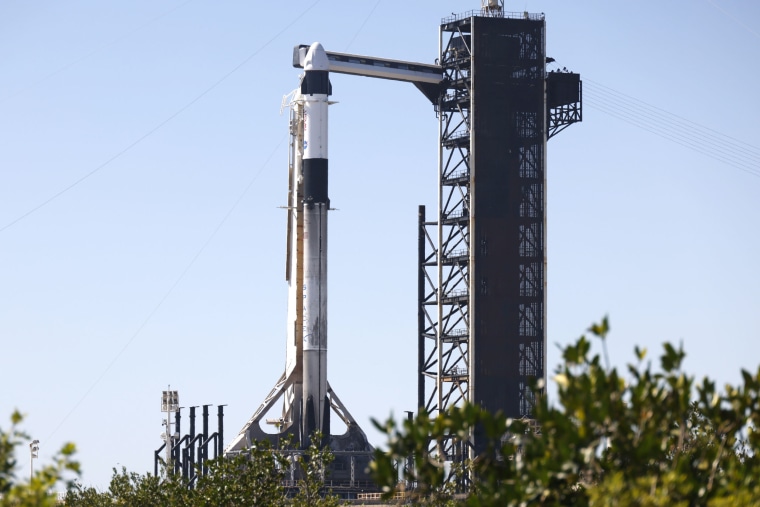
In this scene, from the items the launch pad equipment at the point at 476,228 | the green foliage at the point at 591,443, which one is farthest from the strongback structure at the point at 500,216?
the green foliage at the point at 591,443

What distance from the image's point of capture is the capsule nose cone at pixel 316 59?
441ft

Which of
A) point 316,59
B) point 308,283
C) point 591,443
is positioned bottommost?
point 591,443

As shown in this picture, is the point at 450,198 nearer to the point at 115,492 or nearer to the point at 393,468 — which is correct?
the point at 115,492

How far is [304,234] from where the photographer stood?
132 metres

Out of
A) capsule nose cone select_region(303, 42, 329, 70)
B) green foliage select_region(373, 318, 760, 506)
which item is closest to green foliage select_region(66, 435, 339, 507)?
green foliage select_region(373, 318, 760, 506)

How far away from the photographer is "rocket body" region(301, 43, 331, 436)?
430ft

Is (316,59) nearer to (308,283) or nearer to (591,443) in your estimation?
(308,283)

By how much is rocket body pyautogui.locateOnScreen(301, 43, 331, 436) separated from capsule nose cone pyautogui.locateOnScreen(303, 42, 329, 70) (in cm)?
204

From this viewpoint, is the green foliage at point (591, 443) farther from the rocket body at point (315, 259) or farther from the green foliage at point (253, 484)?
the rocket body at point (315, 259)

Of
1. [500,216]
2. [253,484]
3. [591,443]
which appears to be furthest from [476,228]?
[591,443]

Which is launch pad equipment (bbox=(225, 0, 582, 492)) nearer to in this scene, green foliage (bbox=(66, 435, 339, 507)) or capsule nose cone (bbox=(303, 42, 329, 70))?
capsule nose cone (bbox=(303, 42, 329, 70))

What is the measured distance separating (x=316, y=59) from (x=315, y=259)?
669 inches

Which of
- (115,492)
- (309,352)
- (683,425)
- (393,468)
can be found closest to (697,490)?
(683,425)

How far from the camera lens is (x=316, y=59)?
13438 cm
